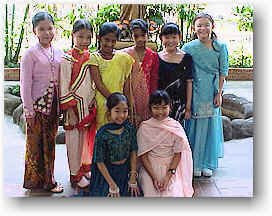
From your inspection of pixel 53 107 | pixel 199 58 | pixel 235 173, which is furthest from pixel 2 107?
pixel 235 173

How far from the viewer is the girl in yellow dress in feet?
8.02

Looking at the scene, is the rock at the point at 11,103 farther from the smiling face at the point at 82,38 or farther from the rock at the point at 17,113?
the smiling face at the point at 82,38

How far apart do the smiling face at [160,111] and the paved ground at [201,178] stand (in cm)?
28

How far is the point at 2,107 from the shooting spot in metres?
2.46

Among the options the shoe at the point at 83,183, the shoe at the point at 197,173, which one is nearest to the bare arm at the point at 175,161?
the shoe at the point at 197,173

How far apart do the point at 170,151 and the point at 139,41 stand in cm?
43

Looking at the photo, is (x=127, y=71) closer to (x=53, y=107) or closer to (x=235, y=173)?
(x=53, y=107)

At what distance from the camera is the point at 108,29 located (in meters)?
2.43

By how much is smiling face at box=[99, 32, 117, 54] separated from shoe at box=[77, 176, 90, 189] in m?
0.49

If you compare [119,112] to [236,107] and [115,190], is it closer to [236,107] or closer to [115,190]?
[115,190]

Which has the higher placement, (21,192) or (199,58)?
(199,58)

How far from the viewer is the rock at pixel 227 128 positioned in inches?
99.2

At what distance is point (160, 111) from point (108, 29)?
36cm

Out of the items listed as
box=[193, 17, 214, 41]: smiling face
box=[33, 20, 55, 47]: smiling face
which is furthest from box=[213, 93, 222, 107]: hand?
box=[33, 20, 55, 47]: smiling face
